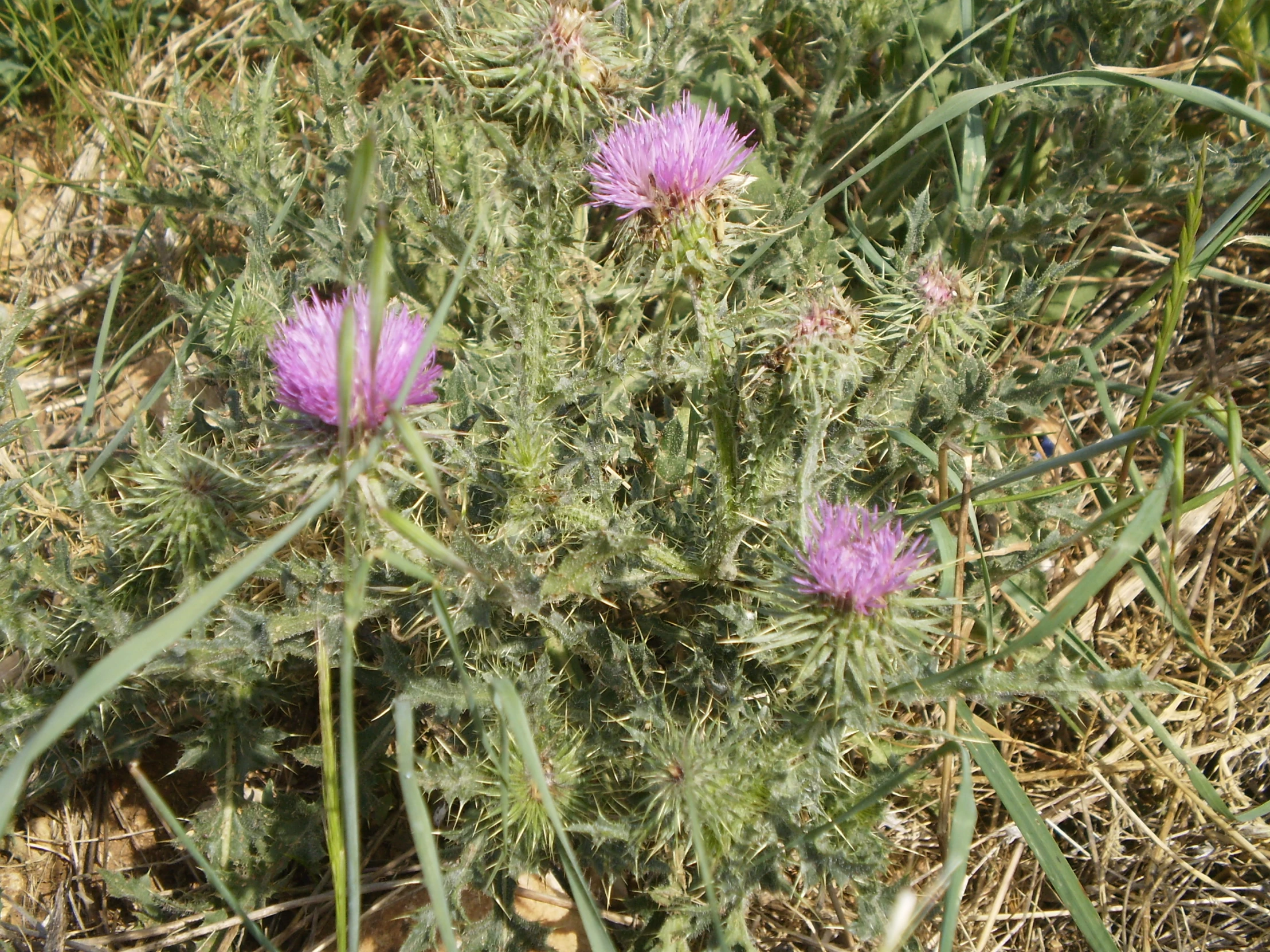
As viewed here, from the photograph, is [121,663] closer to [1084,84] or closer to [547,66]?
[547,66]

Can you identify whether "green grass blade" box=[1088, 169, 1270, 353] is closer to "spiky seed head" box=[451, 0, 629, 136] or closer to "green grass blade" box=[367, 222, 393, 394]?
"spiky seed head" box=[451, 0, 629, 136]

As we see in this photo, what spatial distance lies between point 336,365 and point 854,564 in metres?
1.05

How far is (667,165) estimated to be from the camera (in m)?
2.00

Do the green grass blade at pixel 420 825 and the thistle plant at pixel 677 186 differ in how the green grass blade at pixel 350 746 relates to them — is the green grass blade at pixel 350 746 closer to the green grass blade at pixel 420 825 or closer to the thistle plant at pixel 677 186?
the green grass blade at pixel 420 825

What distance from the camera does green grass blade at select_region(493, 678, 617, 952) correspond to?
1.46m

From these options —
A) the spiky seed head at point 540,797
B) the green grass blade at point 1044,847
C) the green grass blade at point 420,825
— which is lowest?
the spiky seed head at point 540,797

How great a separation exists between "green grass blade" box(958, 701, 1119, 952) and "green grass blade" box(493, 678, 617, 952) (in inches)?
34.8

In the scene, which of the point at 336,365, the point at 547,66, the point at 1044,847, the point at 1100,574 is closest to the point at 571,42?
the point at 547,66

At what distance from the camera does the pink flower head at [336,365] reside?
1.71m

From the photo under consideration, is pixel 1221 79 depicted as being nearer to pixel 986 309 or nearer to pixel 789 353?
pixel 986 309

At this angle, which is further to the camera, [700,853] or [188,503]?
[188,503]

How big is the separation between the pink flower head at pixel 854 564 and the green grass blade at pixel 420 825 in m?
0.77

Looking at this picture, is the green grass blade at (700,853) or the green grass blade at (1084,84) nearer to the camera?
the green grass blade at (700,853)

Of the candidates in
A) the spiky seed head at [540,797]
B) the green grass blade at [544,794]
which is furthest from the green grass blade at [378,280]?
the spiky seed head at [540,797]
